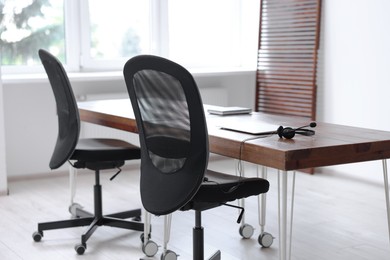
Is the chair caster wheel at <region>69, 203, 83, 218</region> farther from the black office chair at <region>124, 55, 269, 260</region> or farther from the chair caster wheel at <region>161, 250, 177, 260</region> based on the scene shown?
the black office chair at <region>124, 55, 269, 260</region>

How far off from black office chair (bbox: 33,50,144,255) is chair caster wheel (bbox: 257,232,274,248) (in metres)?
0.66

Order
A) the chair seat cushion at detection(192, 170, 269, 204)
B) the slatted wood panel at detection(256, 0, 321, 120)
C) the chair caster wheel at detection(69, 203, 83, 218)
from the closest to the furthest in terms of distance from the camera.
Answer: the chair seat cushion at detection(192, 170, 269, 204) → the chair caster wheel at detection(69, 203, 83, 218) → the slatted wood panel at detection(256, 0, 321, 120)

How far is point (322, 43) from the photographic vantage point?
5684 millimetres

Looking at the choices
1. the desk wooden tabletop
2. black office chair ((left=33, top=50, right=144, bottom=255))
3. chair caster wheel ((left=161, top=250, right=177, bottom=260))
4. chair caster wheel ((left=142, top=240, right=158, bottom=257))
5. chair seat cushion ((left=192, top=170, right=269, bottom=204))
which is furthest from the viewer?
black office chair ((left=33, top=50, right=144, bottom=255))

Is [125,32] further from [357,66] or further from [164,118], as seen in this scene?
[164,118]

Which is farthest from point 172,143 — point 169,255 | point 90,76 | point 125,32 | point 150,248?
point 125,32

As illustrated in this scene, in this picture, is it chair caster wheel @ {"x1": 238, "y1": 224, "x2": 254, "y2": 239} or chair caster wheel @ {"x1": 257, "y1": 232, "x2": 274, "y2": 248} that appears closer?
chair caster wheel @ {"x1": 257, "y1": 232, "x2": 274, "y2": 248}

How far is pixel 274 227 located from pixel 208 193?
1398 millimetres

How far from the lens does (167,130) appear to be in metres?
2.84

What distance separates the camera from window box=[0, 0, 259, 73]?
5.54 metres

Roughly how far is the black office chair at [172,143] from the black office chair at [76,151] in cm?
79

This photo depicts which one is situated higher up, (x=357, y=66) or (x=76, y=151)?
(x=357, y=66)

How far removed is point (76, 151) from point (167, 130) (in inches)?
41.5

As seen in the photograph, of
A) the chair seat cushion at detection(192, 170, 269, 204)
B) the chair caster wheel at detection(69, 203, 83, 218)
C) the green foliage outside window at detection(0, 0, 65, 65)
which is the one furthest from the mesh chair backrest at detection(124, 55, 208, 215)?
the green foliage outside window at detection(0, 0, 65, 65)
